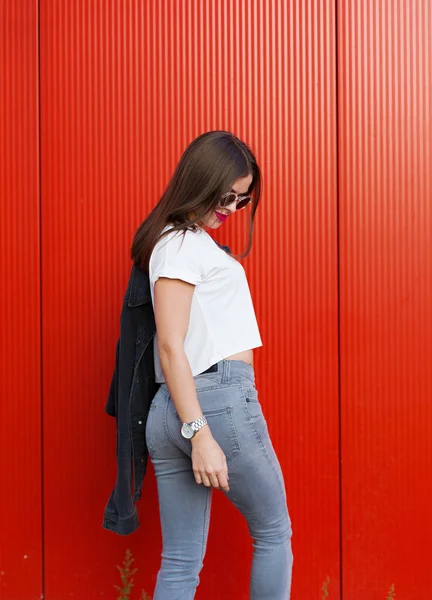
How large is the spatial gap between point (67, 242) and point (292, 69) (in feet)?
3.49

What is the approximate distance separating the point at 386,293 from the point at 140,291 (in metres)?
1.04

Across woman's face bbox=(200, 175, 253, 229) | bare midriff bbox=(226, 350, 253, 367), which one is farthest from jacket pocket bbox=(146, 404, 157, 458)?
woman's face bbox=(200, 175, 253, 229)

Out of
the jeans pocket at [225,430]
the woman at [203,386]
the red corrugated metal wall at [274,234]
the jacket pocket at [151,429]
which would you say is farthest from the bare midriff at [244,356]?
the red corrugated metal wall at [274,234]

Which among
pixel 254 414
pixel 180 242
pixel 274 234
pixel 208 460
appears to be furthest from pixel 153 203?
pixel 208 460

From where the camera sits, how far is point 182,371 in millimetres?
1723

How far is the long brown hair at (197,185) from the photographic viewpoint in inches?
73.4

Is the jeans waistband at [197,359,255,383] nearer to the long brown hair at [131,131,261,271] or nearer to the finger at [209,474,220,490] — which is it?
the finger at [209,474,220,490]

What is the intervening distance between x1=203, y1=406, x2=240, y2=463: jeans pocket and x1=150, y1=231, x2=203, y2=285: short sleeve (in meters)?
0.35

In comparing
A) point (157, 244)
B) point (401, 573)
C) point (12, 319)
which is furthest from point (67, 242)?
point (401, 573)

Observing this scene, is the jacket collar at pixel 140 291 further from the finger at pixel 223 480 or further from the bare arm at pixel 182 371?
the finger at pixel 223 480

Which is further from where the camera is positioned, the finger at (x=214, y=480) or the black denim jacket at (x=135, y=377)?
the black denim jacket at (x=135, y=377)

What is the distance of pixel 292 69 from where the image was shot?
253 cm

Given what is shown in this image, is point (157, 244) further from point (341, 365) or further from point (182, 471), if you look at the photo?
point (341, 365)

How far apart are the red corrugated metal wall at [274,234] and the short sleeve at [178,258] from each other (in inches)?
30.6
